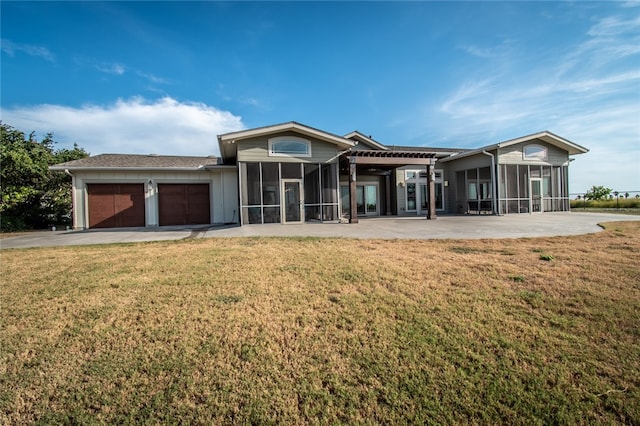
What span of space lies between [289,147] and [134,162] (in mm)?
8413

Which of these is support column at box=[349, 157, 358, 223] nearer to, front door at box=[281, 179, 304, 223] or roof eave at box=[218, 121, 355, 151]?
roof eave at box=[218, 121, 355, 151]

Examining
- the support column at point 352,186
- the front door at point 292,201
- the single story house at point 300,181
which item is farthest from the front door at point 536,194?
the front door at point 292,201

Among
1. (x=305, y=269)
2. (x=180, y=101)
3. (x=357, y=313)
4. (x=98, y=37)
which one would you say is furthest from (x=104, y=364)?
(x=180, y=101)

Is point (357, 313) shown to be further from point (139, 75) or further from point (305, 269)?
point (139, 75)

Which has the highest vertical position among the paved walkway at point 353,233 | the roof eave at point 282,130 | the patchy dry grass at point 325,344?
the roof eave at point 282,130

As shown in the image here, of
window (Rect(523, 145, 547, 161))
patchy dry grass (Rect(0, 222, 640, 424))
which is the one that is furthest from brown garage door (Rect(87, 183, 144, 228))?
window (Rect(523, 145, 547, 161))

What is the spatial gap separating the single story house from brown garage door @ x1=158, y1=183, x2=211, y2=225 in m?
0.05

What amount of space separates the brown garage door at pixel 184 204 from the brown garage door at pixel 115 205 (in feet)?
3.34

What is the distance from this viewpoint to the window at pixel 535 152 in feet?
58.5

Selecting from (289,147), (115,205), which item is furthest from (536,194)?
(115,205)

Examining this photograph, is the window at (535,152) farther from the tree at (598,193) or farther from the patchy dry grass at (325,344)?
the patchy dry grass at (325,344)

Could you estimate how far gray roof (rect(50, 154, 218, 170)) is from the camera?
13.8 metres

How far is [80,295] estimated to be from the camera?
12.4 ft

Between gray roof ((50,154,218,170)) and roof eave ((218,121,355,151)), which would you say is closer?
roof eave ((218,121,355,151))
